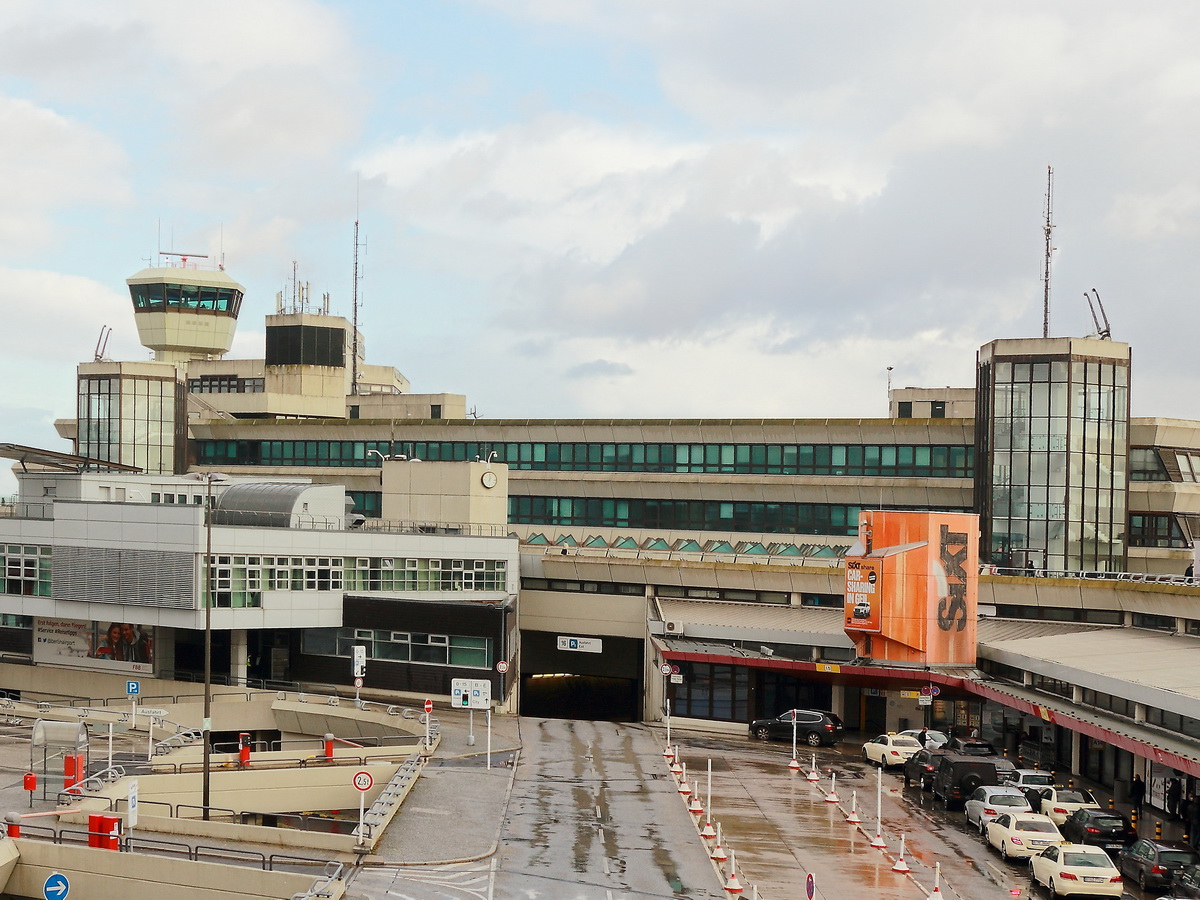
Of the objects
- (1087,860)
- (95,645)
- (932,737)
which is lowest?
(932,737)

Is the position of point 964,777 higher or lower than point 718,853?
higher

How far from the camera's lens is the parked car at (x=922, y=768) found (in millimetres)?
45531

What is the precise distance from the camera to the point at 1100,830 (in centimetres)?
3806

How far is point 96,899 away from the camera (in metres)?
33.5

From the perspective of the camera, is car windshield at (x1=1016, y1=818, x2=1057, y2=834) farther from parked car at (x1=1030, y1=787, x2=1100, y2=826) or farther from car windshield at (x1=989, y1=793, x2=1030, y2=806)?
parked car at (x1=1030, y1=787, x2=1100, y2=826)


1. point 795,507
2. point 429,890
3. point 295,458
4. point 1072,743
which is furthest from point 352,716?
point 295,458

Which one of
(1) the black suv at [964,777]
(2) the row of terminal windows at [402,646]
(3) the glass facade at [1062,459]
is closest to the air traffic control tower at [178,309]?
(2) the row of terminal windows at [402,646]

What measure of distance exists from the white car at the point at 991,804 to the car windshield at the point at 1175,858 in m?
4.79

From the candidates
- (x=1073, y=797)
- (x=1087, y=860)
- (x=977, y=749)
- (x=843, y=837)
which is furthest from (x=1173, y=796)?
(x=843, y=837)

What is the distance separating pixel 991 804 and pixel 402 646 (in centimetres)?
3161

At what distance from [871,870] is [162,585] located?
125ft

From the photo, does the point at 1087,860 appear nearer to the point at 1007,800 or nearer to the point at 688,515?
the point at 1007,800

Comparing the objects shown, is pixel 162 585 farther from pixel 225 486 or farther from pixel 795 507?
pixel 795 507

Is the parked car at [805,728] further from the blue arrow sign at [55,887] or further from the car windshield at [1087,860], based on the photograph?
the blue arrow sign at [55,887]
